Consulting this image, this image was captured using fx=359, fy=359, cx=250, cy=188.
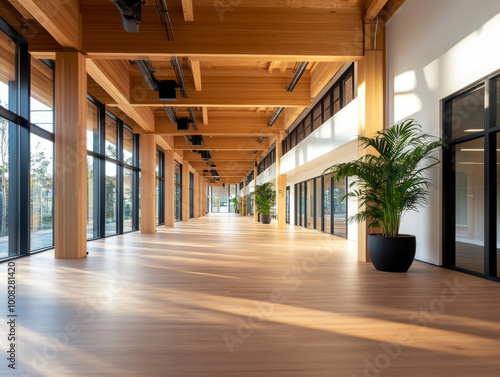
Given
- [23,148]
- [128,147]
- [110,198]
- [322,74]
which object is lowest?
[110,198]

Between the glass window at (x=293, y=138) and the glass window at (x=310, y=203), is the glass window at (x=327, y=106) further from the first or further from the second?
A: the glass window at (x=293, y=138)

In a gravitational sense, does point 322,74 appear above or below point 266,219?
above

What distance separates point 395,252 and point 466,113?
212 cm

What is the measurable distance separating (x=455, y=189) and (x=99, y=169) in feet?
27.1

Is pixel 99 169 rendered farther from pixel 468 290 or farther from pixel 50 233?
pixel 468 290

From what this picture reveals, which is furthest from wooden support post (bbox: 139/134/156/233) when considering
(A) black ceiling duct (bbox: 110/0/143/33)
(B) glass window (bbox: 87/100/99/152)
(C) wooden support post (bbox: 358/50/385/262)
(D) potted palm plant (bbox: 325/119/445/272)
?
(D) potted palm plant (bbox: 325/119/445/272)

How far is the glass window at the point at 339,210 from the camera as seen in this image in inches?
400

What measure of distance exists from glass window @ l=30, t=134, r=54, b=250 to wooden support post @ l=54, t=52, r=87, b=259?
772 mm

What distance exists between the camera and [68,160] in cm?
605

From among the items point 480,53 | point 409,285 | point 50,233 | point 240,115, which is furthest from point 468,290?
point 240,115

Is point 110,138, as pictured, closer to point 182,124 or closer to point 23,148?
point 182,124

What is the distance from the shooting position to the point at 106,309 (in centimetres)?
321

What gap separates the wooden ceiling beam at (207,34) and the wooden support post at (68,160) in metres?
0.51

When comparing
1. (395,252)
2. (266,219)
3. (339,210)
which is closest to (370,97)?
(395,252)
